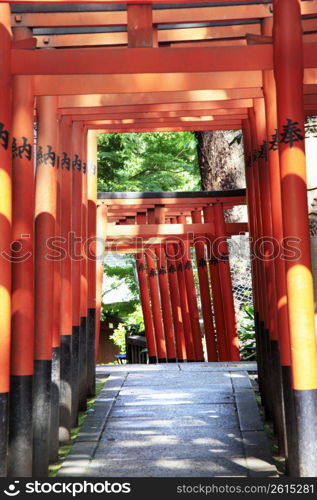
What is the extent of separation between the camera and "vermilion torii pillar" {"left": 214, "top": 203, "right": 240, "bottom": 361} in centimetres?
1185

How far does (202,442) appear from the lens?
6410mm

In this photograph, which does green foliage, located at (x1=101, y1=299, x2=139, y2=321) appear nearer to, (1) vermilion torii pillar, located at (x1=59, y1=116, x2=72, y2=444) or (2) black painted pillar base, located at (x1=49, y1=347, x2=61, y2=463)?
(1) vermilion torii pillar, located at (x1=59, y1=116, x2=72, y2=444)

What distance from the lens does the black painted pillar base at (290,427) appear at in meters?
5.00

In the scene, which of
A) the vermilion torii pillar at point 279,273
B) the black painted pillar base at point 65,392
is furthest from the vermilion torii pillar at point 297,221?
the black painted pillar base at point 65,392

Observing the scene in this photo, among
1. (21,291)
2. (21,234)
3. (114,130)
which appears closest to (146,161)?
(114,130)

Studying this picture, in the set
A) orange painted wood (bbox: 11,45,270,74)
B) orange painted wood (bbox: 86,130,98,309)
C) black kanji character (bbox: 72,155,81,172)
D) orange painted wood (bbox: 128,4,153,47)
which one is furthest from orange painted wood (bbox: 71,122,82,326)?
orange painted wood (bbox: 11,45,270,74)

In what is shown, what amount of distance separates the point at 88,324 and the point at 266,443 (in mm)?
3310

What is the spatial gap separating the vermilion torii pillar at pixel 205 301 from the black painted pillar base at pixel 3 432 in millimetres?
8927

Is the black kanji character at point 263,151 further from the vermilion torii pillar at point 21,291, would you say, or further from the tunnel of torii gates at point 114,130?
the vermilion torii pillar at point 21,291

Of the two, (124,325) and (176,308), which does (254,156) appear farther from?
(124,325)

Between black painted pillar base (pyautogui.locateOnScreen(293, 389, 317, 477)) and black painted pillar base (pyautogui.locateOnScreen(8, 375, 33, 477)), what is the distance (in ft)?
6.64

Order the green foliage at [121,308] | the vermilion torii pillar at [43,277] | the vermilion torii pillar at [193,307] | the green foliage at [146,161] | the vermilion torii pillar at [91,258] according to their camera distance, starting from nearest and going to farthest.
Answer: the vermilion torii pillar at [43,277]
the vermilion torii pillar at [91,258]
the vermilion torii pillar at [193,307]
the green foliage at [146,161]
the green foliage at [121,308]

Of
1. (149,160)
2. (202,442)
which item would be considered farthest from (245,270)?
(202,442)

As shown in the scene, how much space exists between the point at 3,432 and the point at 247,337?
353 inches
